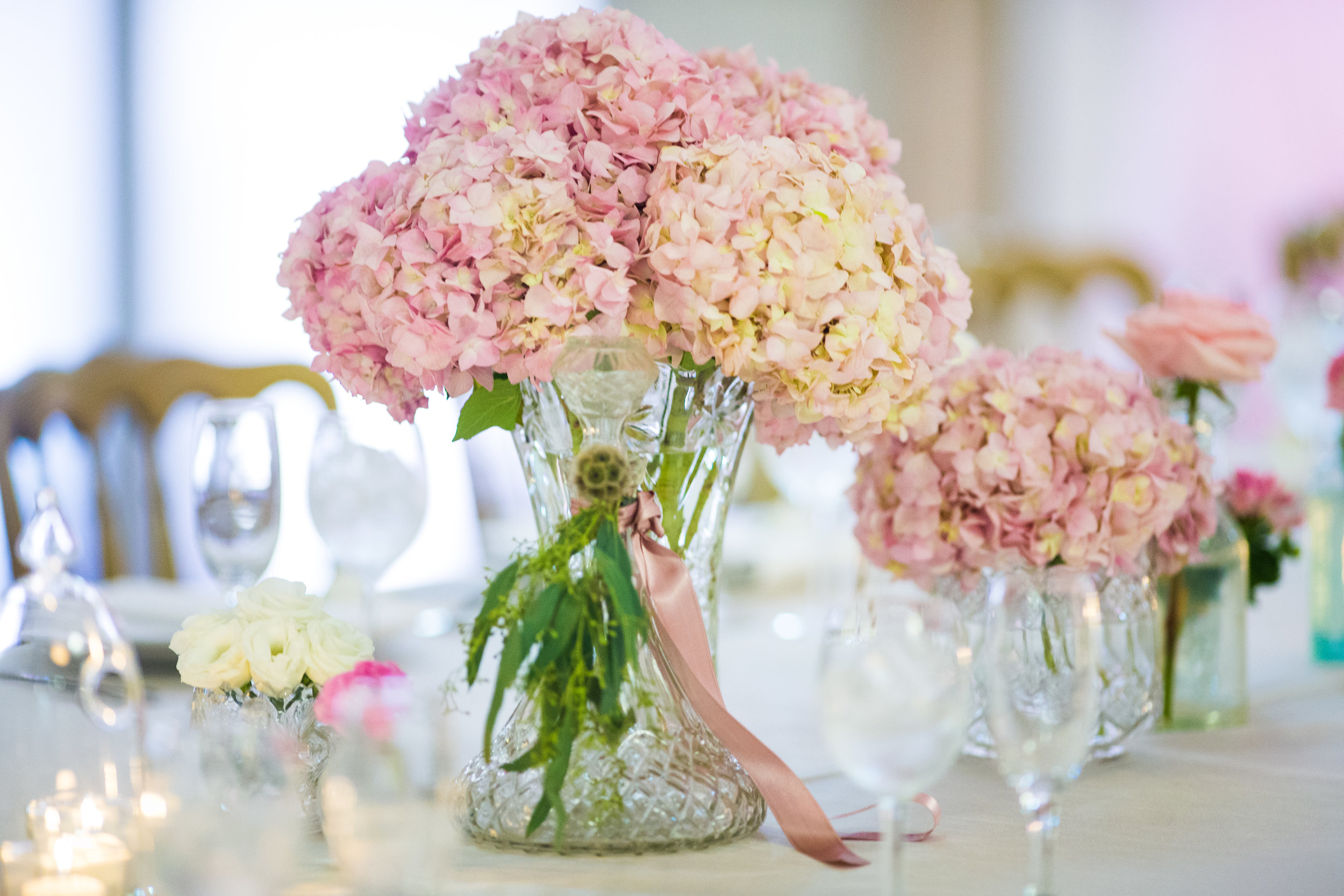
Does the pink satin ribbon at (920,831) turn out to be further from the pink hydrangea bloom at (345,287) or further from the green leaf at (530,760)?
the pink hydrangea bloom at (345,287)

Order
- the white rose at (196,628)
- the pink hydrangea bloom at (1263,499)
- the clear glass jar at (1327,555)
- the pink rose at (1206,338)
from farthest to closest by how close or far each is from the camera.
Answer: the clear glass jar at (1327,555) < the pink hydrangea bloom at (1263,499) < the pink rose at (1206,338) < the white rose at (196,628)

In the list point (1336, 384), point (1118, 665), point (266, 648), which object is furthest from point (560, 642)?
point (1336, 384)

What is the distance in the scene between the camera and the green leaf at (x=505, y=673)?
2.27 ft

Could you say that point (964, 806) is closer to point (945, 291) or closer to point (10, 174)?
point (945, 291)

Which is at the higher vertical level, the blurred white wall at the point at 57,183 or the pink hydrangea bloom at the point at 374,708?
the blurred white wall at the point at 57,183

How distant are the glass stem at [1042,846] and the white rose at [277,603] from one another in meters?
0.46

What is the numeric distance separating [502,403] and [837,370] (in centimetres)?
23

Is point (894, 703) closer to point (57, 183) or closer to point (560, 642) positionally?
point (560, 642)

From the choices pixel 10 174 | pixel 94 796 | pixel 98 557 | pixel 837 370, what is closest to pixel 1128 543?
pixel 837 370

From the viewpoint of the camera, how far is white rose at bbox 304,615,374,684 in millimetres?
800

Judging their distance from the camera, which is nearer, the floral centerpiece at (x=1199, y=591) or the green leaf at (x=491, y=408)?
the green leaf at (x=491, y=408)

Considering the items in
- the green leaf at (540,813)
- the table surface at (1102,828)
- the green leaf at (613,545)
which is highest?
the green leaf at (613,545)

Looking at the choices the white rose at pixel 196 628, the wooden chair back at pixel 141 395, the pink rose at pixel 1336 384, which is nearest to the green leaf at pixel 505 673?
the white rose at pixel 196 628

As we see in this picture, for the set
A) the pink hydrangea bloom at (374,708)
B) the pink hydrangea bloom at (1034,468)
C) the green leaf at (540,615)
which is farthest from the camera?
the pink hydrangea bloom at (1034,468)
